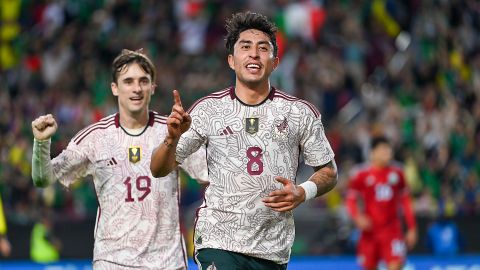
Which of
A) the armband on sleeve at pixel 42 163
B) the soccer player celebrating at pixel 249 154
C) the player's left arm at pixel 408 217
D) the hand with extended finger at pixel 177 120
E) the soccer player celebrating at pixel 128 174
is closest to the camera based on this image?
the hand with extended finger at pixel 177 120

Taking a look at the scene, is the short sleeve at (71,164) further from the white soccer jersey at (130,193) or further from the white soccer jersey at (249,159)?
the white soccer jersey at (249,159)

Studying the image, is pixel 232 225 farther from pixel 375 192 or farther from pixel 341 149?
pixel 341 149

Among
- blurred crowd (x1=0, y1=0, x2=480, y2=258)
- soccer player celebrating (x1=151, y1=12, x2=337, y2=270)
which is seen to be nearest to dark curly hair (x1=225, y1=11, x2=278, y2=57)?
soccer player celebrating (x1=151, y1=12, x2=337, y2=270)

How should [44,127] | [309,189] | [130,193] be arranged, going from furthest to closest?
[130,193] → [44,127] → [309,189]

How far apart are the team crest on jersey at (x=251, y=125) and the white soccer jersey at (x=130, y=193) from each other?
3.31 feet

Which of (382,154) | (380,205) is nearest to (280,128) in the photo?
(382,154)

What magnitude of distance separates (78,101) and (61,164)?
34.7 feet

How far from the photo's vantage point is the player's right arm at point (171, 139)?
250 inches

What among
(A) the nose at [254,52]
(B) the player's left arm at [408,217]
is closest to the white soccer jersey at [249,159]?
(A) the nose at [254,52]

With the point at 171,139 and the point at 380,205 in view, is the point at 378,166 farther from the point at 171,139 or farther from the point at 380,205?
the point at 171,139

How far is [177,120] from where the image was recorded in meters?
6.37

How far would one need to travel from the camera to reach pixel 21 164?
55.3 ft

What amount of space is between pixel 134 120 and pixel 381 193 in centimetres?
617

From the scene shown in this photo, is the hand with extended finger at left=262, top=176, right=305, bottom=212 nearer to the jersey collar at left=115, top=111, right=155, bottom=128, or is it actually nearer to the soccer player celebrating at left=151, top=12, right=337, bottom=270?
the soccer player celebrating at left=151, top=12, right=337, bottom=270
